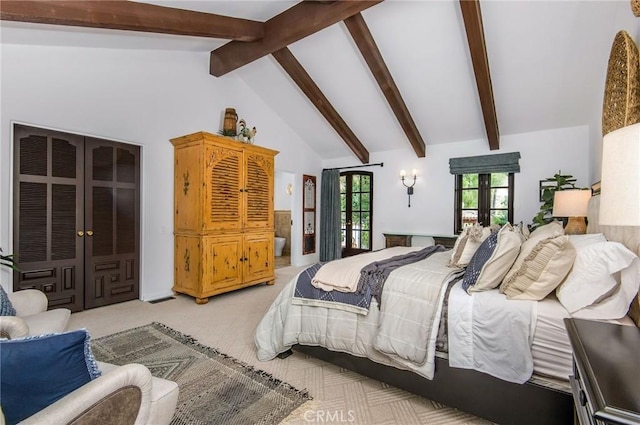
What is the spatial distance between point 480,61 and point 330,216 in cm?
405

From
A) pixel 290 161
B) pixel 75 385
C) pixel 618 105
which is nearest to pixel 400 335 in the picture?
pixel 75 385

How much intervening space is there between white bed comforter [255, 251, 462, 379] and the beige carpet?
8.9 inches

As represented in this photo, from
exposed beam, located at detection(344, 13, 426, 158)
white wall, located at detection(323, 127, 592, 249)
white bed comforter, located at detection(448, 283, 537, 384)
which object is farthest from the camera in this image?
white wall, located at detection(323, 127, 592, 249)

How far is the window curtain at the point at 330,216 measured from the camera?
670 centimetres

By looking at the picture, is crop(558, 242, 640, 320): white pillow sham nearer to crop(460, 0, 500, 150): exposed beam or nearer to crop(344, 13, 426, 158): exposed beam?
crop(460, 0, 500, 150): exposed beam

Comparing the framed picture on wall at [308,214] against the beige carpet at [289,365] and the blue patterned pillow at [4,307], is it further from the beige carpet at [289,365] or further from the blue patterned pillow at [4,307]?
the blue patterned pillow at [4,307]

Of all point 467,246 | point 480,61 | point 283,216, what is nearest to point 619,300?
point 467,246

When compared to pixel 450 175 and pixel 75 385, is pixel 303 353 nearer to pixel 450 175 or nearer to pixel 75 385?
pixel 75 385

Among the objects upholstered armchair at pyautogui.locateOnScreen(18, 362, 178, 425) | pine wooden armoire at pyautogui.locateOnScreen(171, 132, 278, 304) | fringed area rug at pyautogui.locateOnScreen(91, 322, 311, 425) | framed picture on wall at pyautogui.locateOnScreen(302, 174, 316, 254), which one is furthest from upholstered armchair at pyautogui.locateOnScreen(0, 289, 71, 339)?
framed picture on wall at pyautogui.locateOnScreen(302, 174, 316, 254)

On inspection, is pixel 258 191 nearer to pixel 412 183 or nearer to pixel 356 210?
pixel 356 210

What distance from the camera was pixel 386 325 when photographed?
6.29 feet

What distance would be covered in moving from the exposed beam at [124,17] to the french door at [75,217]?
1202 mm

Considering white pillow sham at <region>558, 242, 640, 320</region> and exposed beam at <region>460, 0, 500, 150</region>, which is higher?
exposed beam at <region>460, 0, 500, 150</region>

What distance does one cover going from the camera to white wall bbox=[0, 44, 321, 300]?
2.89 metres
